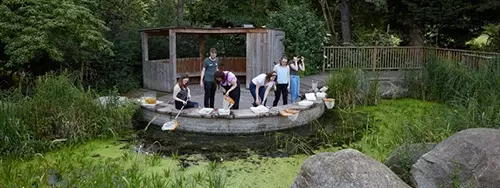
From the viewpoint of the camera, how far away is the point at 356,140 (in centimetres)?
778

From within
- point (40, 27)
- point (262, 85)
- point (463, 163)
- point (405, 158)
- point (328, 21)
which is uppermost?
point (328, 21)

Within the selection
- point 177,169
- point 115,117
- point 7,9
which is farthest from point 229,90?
point 7,9

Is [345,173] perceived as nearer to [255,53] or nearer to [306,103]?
[306,103]

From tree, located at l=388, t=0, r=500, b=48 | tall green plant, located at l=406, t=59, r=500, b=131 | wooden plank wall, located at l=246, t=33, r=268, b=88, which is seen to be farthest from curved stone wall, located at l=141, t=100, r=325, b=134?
tree, located at l=388, t=0, r=500, b=48

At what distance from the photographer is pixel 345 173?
4008 mm

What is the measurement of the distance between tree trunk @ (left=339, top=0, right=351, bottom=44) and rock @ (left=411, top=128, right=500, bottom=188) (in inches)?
576

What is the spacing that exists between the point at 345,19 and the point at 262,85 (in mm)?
11185

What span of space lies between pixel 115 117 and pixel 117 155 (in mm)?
1391

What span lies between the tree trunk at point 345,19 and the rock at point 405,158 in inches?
550

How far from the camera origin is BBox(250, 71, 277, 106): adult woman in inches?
351

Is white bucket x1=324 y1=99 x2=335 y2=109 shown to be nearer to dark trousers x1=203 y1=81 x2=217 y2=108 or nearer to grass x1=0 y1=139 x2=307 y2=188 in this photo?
dark trousers x1=203 y1=81 x2=217 y2=108

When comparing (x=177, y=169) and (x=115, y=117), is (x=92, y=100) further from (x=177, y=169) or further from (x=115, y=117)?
(x=177, y=169)

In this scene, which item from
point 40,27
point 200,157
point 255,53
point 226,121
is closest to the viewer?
point 200,157

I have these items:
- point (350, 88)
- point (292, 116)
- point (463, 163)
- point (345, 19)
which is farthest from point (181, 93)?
point (345, 19)
